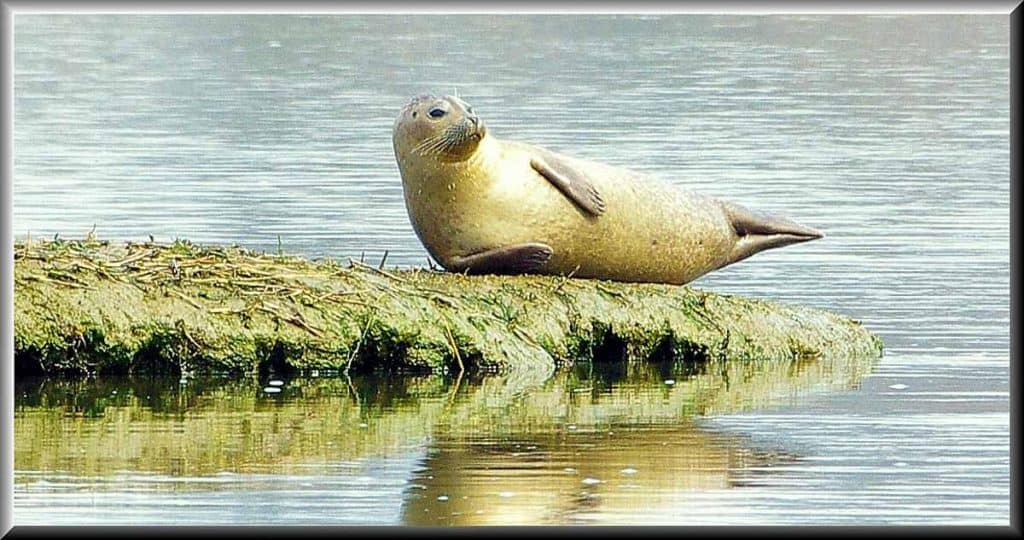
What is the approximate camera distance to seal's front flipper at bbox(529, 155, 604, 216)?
1252 cm

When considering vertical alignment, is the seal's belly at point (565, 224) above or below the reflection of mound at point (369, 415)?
above

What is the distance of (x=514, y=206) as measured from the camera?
12469 mm

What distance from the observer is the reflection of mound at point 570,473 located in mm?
8453

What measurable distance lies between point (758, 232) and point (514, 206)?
1.60 meters

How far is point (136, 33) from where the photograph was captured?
47219 millimetres

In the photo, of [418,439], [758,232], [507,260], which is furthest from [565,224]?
[418,439]

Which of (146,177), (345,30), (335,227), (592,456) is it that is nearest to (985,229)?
(335,227)

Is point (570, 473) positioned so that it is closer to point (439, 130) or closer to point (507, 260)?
point (507, 260)

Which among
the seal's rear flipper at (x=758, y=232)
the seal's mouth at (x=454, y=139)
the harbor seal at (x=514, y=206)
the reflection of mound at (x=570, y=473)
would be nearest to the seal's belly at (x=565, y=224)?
the harbor seal at (x=514, y=206)

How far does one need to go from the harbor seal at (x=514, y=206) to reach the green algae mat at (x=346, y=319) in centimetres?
19

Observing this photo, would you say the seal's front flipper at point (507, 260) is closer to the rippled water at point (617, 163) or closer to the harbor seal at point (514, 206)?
the harbor seal at point (514, 206)

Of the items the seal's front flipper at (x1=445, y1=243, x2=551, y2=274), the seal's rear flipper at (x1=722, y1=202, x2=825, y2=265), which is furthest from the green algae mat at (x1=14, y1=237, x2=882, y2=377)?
the seal's rear flipper at (x1=722, y1=202, x2=825, y2=265)

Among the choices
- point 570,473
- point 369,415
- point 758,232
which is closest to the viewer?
point 570,473

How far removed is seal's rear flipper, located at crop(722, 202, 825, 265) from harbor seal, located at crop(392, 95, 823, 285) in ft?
2.13
